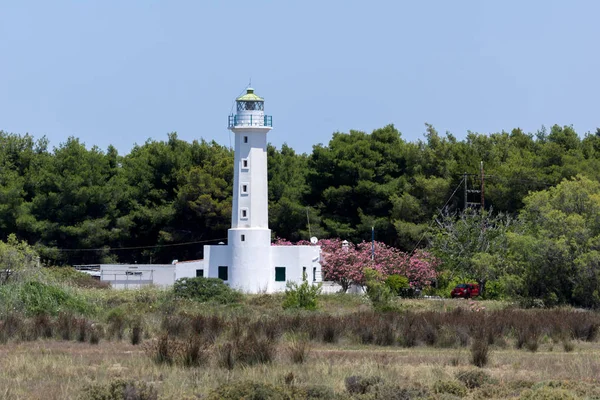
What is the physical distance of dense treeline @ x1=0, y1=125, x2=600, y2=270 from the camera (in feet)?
191

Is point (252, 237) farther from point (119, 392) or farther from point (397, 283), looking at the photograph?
point (119, 392)

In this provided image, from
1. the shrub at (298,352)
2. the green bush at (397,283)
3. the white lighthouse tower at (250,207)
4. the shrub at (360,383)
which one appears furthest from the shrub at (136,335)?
the white lighthouse tower at (250,207)

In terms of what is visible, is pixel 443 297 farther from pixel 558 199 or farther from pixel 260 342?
pixel 260 342

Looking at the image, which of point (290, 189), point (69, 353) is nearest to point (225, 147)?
point (290, 189)

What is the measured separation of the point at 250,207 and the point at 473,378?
107 ft

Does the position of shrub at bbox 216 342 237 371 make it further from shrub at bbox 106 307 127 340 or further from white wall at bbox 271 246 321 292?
white wall at bbox 271 246 321 292

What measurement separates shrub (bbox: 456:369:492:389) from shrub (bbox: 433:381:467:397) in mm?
537

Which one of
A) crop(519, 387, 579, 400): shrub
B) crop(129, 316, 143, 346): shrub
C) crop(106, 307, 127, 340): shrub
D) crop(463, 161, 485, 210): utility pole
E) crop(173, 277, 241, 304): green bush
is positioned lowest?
crop(519, 387, 579, 400): shrub

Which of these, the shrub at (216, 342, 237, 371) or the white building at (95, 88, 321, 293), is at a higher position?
the white building at (95, 88, 321, 293)

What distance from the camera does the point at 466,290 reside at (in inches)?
1858

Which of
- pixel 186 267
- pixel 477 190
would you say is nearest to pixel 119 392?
pixel 186 267

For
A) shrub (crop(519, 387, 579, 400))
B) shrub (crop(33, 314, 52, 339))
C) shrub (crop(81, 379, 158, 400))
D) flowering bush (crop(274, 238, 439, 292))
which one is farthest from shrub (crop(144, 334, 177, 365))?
flowering bush (crop(274, 238, 439, 292))

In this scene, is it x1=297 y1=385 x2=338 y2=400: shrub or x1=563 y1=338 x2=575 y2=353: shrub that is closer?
x1=297 y1=385 x2=338 y2=400: shrub

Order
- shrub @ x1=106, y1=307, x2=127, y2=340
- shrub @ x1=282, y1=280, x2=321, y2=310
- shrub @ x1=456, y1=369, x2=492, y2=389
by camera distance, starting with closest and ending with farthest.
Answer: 1. shrub @ x1=456, y1=369, x2=492, y2=389
2. shrub @ x1=106, y1=307, x2=127, y2=340
3. shrub @ x1=282, y1=280, x2=321, y2=310
